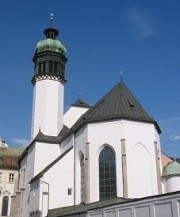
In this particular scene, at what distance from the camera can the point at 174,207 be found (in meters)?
14.3

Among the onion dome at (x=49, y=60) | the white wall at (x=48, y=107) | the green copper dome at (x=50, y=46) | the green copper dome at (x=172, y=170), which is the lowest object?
the green copper dome at (x=172, y=170)

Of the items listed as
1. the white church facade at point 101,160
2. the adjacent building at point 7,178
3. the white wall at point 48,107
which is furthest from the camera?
the adjacent building at point 7,178

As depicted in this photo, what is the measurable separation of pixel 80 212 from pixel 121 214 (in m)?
4.22

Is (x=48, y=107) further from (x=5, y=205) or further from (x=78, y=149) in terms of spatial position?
(x=5, y=205)

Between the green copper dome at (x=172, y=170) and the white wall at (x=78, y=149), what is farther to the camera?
the white wall at (x=78, y=149)


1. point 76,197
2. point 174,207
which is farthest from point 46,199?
point 174,207

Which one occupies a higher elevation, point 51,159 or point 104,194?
point 51,159

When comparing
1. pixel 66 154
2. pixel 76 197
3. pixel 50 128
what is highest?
pixel 50 128

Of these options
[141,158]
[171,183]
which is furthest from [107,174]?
[171,183]

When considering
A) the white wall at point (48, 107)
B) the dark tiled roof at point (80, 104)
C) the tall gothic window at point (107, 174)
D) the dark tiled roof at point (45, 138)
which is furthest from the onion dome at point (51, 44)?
the tall gothic window at point (107, 174)

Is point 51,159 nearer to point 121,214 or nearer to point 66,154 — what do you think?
point 66,154

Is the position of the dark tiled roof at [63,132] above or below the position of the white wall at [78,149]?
above

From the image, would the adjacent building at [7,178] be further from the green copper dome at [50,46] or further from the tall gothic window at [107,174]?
the tall gothic window at [107,174]

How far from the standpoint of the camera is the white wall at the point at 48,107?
38050 millimetres
